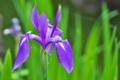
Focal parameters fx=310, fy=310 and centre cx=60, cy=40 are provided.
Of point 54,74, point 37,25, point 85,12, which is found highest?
point 85,12

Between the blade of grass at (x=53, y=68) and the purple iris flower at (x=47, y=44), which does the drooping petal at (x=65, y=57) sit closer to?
the purple iris flower at (x=47, y=44)

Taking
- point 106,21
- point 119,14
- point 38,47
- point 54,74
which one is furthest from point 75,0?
point 54,74

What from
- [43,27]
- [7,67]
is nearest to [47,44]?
[43,27]

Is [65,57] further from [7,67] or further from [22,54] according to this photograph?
[7,67]

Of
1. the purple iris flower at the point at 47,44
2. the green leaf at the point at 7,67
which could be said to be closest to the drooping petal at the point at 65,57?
the purple iris flower at the point at 47,44

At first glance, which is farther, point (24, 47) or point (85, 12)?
point (85, 12)

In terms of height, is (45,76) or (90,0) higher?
(90,0)

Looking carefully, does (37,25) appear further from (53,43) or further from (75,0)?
(75,0)

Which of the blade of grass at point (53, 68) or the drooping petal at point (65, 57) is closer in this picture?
the drooping petal at point (65, 57)

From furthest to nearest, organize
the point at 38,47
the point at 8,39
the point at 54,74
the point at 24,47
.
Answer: the point at 8,39, the point at 38,47, the point at 54,74, the point at 24,47

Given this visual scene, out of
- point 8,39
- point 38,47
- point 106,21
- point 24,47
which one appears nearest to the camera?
point 24,47
